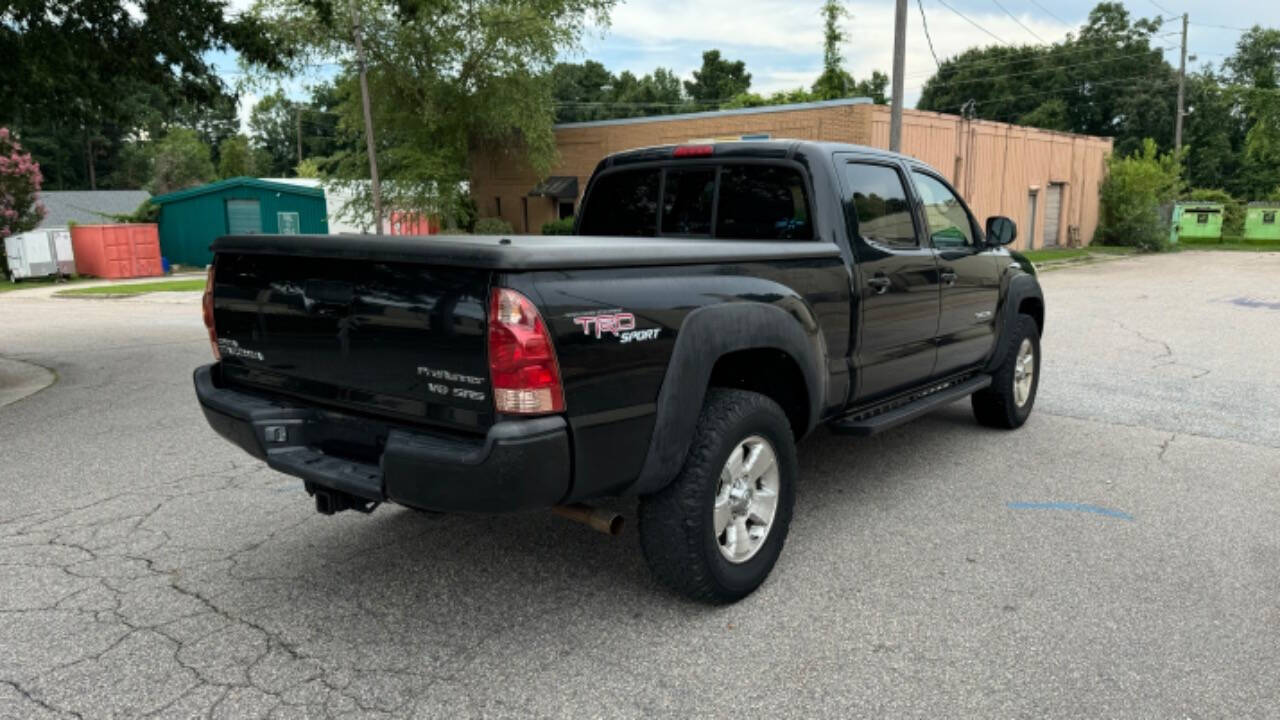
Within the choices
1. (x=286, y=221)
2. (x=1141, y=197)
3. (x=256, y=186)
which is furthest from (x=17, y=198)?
(x=1141, y=197)

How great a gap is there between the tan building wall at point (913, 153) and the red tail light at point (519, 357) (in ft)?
59.2

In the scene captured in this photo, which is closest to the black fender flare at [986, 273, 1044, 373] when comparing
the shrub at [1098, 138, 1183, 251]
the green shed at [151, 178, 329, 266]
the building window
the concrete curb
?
the concrete curb

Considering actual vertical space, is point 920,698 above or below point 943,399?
below

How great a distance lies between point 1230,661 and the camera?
10.1 feet

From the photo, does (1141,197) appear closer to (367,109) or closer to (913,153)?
(913,153)

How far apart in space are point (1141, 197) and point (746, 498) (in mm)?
34199

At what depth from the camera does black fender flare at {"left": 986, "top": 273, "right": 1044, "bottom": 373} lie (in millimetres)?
5855

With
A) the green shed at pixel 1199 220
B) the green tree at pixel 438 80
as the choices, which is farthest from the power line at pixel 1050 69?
the green tree at pixel 438 80

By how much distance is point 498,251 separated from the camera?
2.67m

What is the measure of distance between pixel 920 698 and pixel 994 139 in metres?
26.2

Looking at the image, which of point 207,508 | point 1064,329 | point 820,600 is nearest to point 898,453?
point 820,600

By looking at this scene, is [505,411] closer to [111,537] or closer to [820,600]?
[820,600]

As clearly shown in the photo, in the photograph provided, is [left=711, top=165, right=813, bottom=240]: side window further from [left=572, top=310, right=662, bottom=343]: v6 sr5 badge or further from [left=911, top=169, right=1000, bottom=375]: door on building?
[left=572, top=310, right=662, bottom=343]: v6 sr5 badge

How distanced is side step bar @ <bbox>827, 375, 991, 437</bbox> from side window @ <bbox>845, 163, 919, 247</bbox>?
890mm
